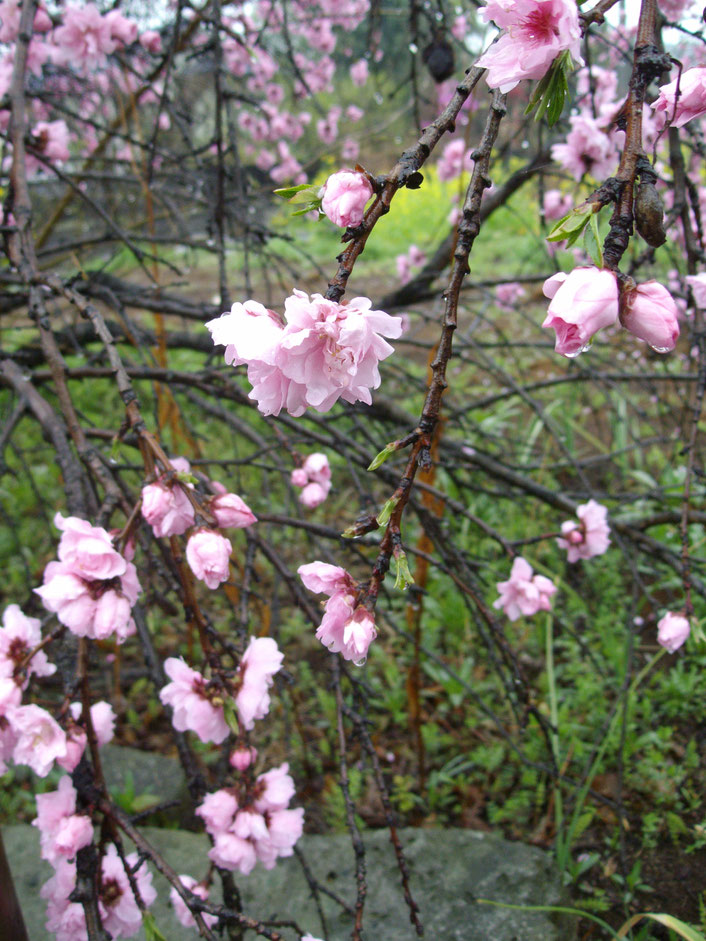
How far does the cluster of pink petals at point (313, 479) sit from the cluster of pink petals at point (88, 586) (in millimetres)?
513

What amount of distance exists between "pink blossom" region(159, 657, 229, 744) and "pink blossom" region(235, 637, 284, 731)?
0.03 metres

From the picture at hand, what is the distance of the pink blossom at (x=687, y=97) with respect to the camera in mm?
553

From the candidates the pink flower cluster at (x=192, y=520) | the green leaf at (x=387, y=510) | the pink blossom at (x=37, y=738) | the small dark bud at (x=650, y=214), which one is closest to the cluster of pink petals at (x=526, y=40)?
the small dark bud at (x=650, y=214)

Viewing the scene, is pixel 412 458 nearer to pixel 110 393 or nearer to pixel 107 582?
pixel 107 582

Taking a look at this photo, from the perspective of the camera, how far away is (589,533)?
52.3 inches

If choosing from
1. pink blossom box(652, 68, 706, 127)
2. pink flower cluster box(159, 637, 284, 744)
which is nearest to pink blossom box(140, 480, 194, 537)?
pink flower cluster box(159, 637, 284, 744)

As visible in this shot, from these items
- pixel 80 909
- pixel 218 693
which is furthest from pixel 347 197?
pixel 80 909

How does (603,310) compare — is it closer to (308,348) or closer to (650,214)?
(650,214)

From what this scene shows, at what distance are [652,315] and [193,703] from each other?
693 mm

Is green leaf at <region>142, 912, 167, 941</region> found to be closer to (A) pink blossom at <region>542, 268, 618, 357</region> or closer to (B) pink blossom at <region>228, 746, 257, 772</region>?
(B) pink blossom at <region>228, 746, 257, 772</region>

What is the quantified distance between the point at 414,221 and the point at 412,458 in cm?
837

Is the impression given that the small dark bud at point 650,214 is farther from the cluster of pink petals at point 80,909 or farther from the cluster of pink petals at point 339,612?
the cluster of pink petals at point 80,909

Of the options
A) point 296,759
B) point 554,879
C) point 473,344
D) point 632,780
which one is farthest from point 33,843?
point 473,344

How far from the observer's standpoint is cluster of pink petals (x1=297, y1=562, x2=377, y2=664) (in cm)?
51
